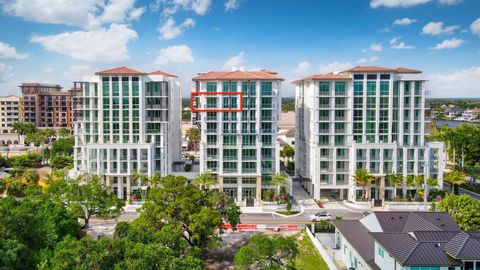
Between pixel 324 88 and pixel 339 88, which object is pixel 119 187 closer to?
pixel 324 88

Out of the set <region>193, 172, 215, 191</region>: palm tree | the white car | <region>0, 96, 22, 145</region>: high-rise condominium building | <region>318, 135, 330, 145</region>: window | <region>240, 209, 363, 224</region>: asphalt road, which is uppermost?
→ <region>0, 96, 22, 145</region>: high-rise condominium building

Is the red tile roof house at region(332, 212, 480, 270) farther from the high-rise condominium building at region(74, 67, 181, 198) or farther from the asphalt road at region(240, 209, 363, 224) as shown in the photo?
the high-rise condominium building at region(74, 67, 181, 198)

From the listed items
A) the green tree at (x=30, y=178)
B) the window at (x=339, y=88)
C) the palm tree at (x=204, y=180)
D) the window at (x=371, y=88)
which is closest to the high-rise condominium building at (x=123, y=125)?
the palm tree at (x=204, y=180)

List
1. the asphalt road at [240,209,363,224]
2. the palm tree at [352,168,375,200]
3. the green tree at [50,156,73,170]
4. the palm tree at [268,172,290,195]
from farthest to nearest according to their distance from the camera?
the green tree at [50,156,73,170] → the palm tree at [268,172,290,195] → the palm tree at [352,168,375,200] → the asphalt road at [240,209,363,224]

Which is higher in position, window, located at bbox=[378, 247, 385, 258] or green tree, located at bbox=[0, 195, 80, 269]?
green tree, located at bbox=[0, 195, 80, 269]

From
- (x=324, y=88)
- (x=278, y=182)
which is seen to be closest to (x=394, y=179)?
(x=324, y=88)

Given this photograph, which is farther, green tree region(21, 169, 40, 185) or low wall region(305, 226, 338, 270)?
green tree region(21, 169, 40, 185)

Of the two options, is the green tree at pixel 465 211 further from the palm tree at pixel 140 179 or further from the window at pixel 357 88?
the palm tree at pixel 140 179

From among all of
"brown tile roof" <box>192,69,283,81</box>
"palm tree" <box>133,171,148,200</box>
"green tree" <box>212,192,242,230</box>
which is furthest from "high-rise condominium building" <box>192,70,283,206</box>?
"green tree" <box>212,192,242,230</box>
